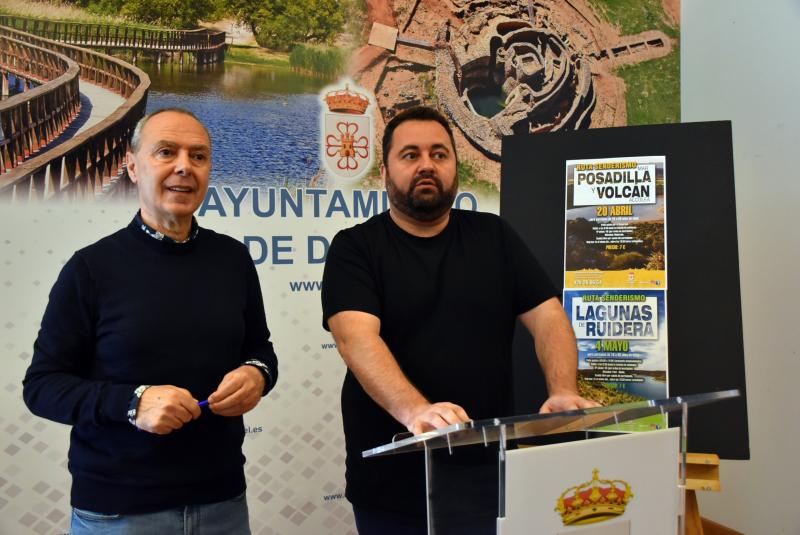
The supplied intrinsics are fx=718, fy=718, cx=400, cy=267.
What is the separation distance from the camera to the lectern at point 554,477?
3.43 feet

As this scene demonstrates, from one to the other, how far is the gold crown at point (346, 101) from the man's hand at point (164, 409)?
2.07 m

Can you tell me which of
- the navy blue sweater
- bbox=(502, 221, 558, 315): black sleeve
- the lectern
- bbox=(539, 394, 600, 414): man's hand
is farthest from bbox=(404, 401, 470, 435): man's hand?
bbox=(502, 221, 558, 315): black sleeve

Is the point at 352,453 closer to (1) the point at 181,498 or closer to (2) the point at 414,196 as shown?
(1) the point at 181,498

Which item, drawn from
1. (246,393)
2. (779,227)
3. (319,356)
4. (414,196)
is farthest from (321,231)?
(779,227)

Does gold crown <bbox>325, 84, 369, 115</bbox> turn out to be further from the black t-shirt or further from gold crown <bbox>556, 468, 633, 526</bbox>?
gold crown <bbox>556, 468, 633, 526</bbox>

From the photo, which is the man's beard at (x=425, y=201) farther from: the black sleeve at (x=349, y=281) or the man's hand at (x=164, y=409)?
the man's hand at (x=164, y=409)

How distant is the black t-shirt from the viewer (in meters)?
1.76

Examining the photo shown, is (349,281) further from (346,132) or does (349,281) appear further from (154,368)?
(346,132)

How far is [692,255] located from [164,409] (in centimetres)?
178

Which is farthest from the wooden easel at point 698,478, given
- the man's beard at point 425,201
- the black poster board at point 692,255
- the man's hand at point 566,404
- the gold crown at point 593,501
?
the gold crown at point 593,501

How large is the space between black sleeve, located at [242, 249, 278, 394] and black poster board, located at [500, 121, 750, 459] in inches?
44.4

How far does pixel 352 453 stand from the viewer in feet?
5.90

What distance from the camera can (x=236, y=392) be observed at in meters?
1.47

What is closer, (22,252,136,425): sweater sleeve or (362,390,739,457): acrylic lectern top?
(362,390,739,457): acrylic lectern top
